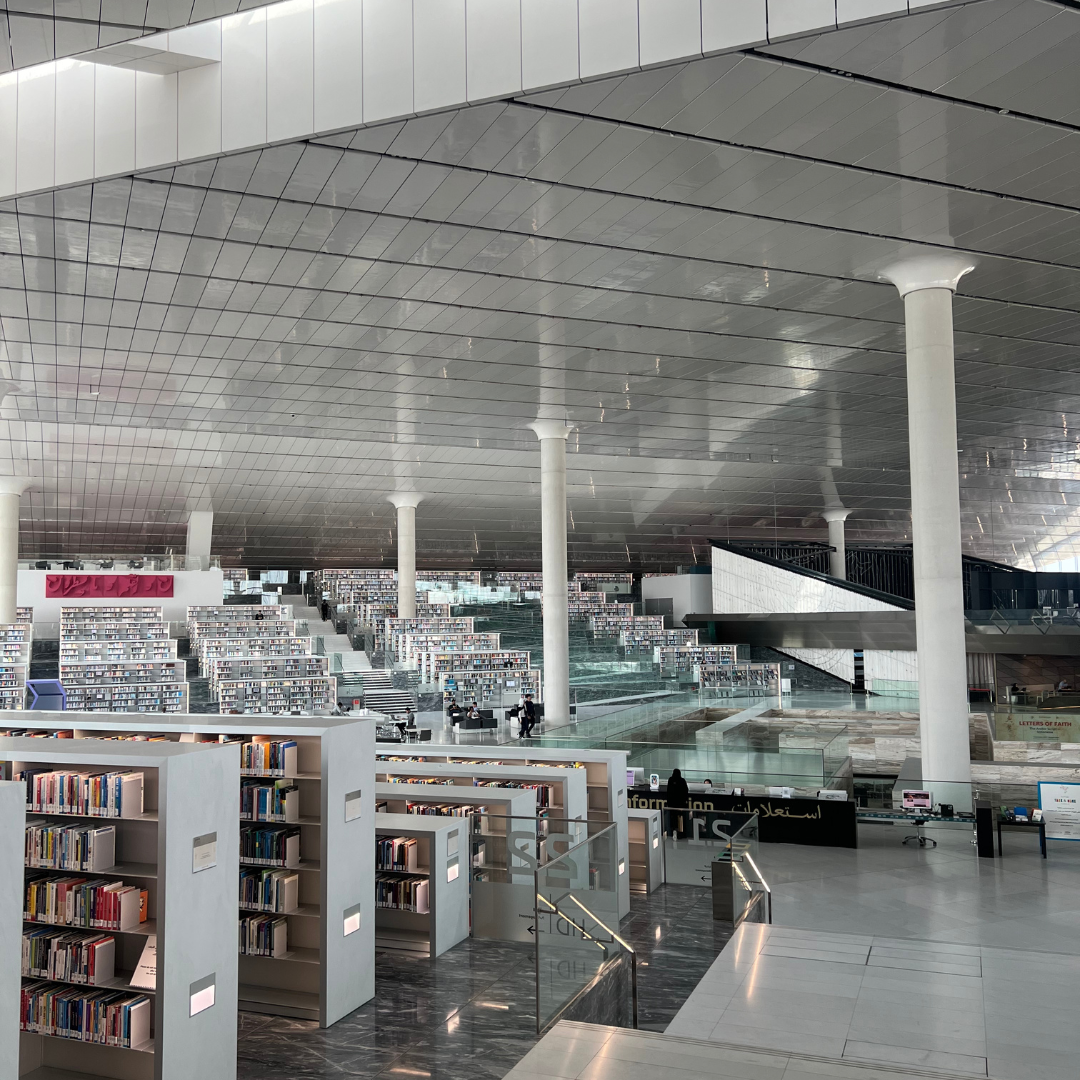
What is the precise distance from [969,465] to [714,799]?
20114mm

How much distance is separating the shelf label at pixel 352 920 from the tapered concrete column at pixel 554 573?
16589 millimetres

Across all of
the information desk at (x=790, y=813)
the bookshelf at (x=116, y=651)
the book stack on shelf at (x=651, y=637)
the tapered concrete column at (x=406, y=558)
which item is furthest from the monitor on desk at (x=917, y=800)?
the tapered concrete column at (x=406, y=558)

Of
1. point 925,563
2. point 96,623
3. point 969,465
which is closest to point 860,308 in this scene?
point 925,563

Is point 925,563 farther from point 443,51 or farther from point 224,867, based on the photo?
point 224,867

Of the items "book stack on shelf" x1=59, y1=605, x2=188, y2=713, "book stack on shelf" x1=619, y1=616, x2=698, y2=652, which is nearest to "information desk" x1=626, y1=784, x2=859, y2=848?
"book stack on shelf" x1=59, y1=605, x2=188, y2=713

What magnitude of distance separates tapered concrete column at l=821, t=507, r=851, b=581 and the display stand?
3120 centimetres

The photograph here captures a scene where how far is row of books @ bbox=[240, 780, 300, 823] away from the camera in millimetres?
7570

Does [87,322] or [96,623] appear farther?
[96,623]

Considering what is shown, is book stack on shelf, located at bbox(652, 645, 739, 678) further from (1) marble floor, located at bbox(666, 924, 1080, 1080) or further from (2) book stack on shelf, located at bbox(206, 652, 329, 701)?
(1) marble floor, located at bbox(666, 924, 1080, 1080)

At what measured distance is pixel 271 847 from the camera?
24.9 feet

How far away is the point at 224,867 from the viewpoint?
644 cm

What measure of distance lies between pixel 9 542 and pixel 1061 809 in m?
29.9

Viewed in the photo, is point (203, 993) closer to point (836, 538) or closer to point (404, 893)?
point (404, 893)

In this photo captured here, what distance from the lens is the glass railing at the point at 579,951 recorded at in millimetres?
6836
